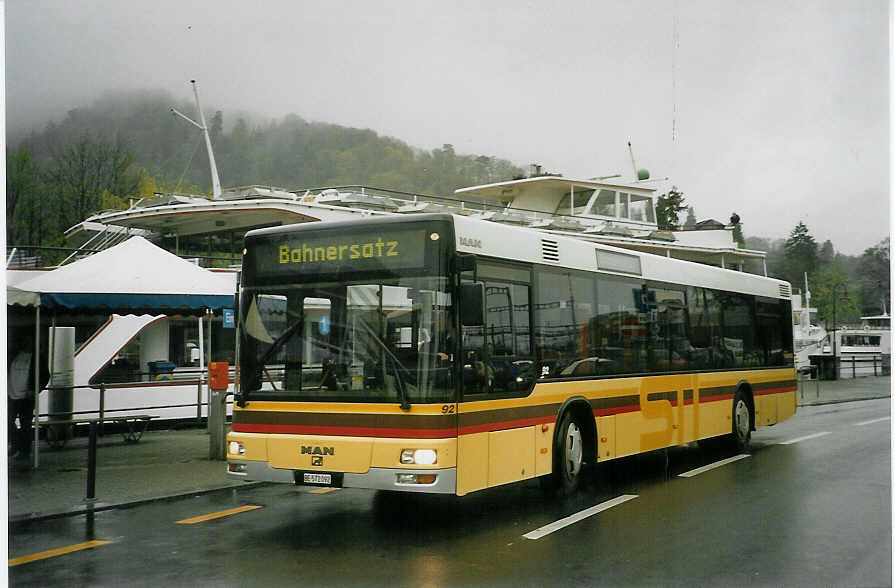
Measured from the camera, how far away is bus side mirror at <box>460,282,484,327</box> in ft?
24.8

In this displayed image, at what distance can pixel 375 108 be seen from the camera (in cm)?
4331

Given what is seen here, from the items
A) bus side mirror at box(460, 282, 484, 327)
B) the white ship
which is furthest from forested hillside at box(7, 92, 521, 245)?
bus side mirror at box(460, 282, 484, 327)

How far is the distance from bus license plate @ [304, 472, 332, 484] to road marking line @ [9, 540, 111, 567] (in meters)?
1.84

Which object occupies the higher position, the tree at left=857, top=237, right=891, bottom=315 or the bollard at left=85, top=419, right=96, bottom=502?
the tree at left=857, top=237, right=891, bottom=315

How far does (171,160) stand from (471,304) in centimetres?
2872

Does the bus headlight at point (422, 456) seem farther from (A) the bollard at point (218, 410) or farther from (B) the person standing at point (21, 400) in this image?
(B) the person standing at point (21, 400)

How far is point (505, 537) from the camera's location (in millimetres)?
7742

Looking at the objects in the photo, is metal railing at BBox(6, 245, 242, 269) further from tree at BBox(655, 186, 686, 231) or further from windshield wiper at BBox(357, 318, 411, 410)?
tree at BBox(655, 186, 686, 231)

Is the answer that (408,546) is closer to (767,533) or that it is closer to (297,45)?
(767,533)

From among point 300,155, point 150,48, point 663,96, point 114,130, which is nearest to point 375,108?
point 300,155

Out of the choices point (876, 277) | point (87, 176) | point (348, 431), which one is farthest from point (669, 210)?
point (348, 431)

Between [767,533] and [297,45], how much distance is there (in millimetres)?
17876

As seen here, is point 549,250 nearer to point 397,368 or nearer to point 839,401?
point 397,368

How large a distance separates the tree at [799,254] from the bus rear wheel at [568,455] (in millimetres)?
7376
